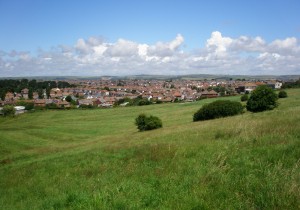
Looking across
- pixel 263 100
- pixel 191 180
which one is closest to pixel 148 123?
pixel 263 100

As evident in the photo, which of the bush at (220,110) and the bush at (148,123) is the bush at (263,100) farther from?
the bush at (148,123)

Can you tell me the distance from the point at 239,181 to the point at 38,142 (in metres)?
38.9

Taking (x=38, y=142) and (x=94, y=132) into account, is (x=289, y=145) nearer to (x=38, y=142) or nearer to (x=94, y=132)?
(x=38, y=142)

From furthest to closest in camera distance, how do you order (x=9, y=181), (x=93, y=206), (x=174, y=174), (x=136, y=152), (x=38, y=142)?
(x=38, y=142), (x=9, y=181), (x=136, y=152), (x=174, y=174), (x=93, y=206)

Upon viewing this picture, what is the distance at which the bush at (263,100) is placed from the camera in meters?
36.7

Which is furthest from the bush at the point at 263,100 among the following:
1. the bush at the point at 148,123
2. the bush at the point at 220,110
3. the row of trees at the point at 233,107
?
the bush at the point at 148,123

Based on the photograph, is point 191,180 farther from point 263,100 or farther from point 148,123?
point 148,123

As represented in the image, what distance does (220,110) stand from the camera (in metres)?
39.3

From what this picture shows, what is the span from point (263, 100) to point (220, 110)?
525cm

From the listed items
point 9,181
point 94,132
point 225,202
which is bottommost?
point 94,132

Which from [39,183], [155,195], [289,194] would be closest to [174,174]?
[155,195]

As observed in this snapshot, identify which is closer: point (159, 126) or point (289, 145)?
Result: point (289, 145)

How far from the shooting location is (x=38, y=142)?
4159 centimetres

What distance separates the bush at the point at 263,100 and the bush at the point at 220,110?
1778 millimetres
